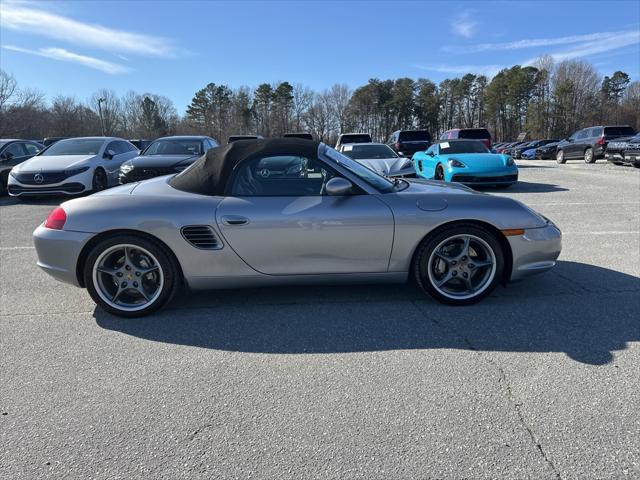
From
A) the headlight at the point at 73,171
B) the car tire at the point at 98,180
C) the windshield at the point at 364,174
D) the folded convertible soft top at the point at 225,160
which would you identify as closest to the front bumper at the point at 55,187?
the headlight at the point at 73,171

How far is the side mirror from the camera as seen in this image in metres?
3.28

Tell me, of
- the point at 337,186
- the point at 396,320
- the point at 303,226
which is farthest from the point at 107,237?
the point at 396,320

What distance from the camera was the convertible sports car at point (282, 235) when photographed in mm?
3264

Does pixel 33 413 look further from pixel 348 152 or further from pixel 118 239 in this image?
pixel 348 152

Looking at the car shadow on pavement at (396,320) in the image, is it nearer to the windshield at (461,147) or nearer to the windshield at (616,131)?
the windshield at (461,147)

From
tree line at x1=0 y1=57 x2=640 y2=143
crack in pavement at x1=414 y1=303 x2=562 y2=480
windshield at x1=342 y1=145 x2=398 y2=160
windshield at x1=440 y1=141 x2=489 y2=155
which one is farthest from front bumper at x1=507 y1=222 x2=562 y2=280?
tree line at x1=0 y1=57 x2=640 y2=143

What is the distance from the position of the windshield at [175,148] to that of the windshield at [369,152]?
3.89 metres

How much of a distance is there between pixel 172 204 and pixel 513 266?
2.78m

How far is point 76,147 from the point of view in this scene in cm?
1084

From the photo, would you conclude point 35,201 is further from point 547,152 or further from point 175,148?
point 547,152

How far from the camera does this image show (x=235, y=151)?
11.8ft

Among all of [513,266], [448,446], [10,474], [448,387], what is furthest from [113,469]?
[513,266]

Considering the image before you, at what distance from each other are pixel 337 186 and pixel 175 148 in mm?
7635

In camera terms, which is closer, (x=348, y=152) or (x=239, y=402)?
(x=239, y=402)
